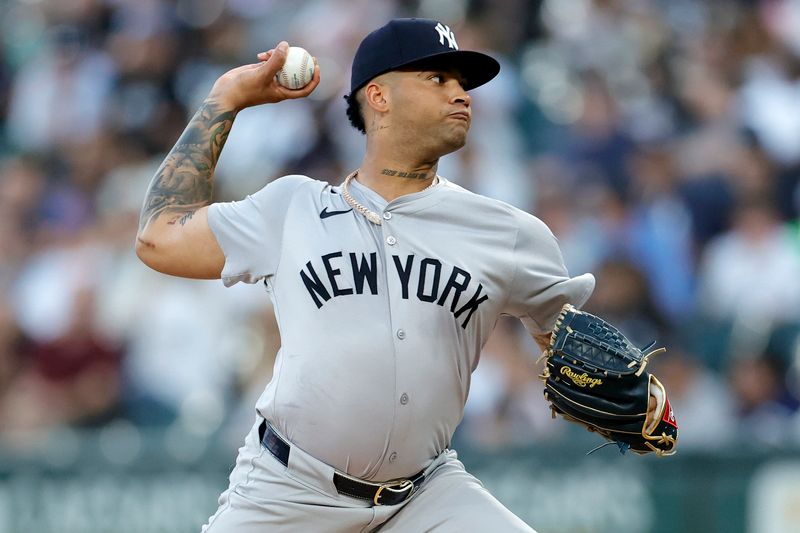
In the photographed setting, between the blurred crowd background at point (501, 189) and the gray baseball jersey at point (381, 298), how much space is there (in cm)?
342

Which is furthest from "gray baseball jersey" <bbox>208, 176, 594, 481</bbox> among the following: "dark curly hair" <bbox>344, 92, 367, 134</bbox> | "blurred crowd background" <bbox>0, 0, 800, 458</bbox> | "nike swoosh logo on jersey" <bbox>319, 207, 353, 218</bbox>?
"blurred crowd background" <bbox>0, 0, 800, 458</bbox>

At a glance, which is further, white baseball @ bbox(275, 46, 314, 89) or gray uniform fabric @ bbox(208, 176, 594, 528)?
white baseball @ bbox(275, 46, 314, 89)

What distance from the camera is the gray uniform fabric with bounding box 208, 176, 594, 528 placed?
3.95 meters

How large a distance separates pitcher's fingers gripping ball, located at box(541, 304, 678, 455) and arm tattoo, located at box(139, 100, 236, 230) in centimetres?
123

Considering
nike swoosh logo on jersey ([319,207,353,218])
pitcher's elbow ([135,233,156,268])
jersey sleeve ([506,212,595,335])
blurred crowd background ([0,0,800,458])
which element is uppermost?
nike swoosh logo on jersey ([319,207,353,218])

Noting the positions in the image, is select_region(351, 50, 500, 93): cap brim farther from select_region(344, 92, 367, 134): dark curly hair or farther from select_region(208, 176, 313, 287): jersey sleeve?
select_region(208, 176, 313, 287): jersey sleeve

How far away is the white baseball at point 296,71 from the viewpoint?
430cm

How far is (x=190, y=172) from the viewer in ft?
14.3

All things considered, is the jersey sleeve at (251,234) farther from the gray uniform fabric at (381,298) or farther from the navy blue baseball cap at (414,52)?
the navy blue baseball cap at (414,52)

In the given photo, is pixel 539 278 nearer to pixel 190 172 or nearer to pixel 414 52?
pixel 414 52

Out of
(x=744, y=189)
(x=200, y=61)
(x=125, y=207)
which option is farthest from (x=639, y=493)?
(x=200, y=61)

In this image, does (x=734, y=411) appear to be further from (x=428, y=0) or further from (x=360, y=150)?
(x=428, y=0)

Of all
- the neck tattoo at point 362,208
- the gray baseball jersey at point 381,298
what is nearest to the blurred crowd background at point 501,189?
the gray baseball jersey at point 381,298

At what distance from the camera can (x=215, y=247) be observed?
4125mm
